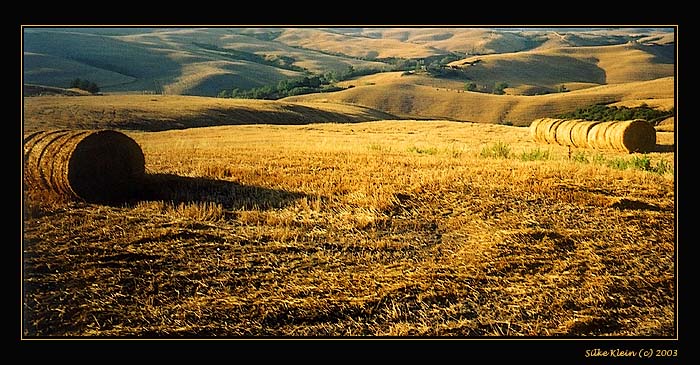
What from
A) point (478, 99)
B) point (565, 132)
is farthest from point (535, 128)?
point (478, 99)

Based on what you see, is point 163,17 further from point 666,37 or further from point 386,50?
point 666,37

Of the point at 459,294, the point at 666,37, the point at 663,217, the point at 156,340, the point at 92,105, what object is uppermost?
the point at 666,37

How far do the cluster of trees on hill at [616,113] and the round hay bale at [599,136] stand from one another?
27 cm

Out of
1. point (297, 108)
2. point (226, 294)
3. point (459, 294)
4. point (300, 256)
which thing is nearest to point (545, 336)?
point (459, 294)

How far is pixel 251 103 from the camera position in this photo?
6.07 meters

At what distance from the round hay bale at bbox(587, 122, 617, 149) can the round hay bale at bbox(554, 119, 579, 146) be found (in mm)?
718

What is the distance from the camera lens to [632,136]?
6.54m

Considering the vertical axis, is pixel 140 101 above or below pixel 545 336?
above

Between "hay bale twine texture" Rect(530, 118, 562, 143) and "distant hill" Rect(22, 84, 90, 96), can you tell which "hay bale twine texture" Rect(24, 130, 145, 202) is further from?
"hay bale twine texture" Rect(530, 118, 562, 143)

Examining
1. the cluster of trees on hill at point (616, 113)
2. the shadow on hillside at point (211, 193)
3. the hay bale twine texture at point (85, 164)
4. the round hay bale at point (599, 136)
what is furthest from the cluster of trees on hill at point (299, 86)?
the round hay bale at point (599, 136)

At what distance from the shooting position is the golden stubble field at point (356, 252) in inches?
153

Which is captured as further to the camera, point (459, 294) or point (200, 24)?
point (200, 24)

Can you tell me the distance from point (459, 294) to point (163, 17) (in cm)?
273

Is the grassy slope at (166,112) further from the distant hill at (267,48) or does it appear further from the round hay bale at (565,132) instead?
the round hay bale at (565,132)
